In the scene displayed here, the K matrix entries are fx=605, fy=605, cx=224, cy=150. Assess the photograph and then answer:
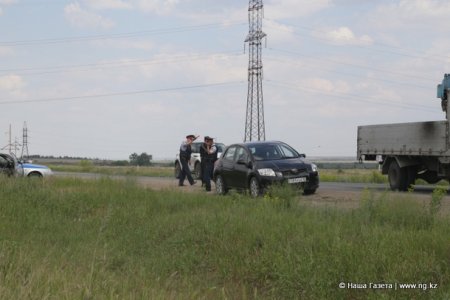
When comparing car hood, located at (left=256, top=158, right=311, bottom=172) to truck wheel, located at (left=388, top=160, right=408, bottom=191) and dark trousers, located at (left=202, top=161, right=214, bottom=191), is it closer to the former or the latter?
dark trousers, located at (left=202, top=161, right=214, bottom=191)

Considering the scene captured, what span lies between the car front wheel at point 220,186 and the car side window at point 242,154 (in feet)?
3.45

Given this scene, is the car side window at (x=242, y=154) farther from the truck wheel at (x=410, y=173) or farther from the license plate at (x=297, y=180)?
the truck wheel at (x=410, y=173)

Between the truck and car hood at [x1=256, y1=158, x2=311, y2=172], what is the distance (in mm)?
4250

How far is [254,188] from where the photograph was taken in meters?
15.6

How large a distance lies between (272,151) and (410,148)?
4846 mm

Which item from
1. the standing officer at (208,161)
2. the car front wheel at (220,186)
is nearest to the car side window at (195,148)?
the standing officer at (208,161)

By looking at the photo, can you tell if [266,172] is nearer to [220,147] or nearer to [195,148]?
[220,147]

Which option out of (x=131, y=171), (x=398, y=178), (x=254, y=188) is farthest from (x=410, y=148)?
(x=131, y=171)

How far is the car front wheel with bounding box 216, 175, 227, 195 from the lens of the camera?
17453 mm

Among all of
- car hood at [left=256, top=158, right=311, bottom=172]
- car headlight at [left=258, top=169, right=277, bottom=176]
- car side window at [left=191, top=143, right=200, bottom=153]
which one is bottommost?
car headlight at [left=258, top=169, right=277, bottom=176]

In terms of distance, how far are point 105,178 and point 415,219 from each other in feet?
42.0

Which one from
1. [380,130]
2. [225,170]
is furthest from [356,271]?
[380,130]

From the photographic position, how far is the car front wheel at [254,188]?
1540cm

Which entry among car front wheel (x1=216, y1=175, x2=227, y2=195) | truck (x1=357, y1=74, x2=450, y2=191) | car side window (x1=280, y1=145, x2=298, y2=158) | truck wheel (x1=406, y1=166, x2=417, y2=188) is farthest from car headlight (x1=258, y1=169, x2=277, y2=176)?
truck wheel (x1=406, y1=166, x2=417, y2=188)
